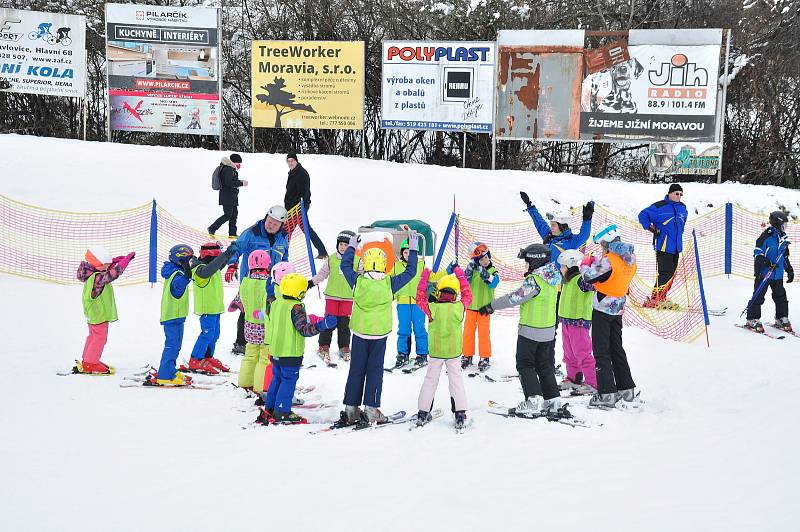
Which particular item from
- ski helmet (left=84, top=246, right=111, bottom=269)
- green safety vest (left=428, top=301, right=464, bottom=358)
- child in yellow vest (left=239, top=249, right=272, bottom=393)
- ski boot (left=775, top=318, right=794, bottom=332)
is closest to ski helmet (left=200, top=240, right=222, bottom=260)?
child in yellow vest (left=239, top=249, right=272, bottom=393)

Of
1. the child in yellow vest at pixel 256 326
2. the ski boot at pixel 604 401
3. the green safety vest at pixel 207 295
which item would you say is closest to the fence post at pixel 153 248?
the green safety vest at pixel 207 295

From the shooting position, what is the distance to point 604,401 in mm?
6707

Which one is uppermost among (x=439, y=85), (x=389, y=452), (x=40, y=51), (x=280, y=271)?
(x=40, y=51)

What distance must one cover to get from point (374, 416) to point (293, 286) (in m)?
1.27

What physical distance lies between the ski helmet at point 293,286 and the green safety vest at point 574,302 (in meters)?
2.55

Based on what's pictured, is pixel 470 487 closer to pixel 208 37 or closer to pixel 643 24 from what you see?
pixel 208 37

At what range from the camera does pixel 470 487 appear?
4.98 meters

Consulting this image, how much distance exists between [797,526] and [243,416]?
4.11 metres

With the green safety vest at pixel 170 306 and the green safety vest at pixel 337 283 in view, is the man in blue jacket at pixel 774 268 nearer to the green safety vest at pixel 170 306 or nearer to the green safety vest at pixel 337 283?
the green safety vest at pixel 337 283

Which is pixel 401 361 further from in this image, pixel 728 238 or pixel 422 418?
pixel 728 238

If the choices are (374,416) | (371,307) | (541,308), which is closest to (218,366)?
(374,416)

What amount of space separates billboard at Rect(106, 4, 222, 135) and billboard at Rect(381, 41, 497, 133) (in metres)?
4.12

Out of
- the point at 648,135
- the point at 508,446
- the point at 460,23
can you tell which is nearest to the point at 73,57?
the point at 460,23

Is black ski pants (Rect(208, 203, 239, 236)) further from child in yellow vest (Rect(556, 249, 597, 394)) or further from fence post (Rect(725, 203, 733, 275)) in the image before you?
fence post (Rect(725, 203, 733, 275))
